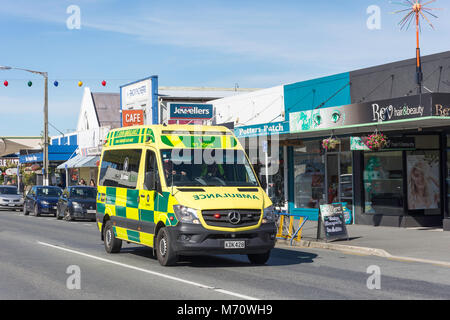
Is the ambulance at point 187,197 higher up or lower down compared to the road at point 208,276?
higher up

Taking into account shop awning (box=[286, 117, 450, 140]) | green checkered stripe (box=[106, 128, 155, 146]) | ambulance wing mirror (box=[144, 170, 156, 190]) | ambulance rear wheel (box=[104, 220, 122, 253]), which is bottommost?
ambulance rear wheel (box=[104, 220, 122, 253])

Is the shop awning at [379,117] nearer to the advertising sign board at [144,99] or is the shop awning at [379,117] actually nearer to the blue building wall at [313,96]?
the blue building wall at [313,96]

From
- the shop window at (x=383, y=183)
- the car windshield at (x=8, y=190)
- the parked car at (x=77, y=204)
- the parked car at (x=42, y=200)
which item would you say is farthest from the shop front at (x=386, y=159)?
the car windshield at (x=8, y=190)

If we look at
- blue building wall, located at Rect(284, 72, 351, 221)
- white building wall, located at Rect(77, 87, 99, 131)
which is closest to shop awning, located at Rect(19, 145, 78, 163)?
white building wall, located at Rect(77, 87, 99, 131)

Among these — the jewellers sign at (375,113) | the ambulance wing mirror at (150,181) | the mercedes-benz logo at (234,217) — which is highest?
the jewellers sign at (375,113)

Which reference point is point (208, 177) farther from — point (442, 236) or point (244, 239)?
point (442, 236)

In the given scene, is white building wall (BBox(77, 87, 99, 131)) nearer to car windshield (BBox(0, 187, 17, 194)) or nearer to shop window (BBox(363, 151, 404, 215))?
car windshield (BBox(0, 187, 17, 194))

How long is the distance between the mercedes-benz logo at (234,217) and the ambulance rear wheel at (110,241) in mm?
3901

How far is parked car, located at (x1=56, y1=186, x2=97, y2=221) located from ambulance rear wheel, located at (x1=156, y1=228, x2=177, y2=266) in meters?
16.6

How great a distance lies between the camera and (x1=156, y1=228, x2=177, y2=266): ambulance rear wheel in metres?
12.4

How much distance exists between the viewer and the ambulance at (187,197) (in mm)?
12141

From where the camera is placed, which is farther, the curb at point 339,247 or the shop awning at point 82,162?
the shop awning at point 82,162

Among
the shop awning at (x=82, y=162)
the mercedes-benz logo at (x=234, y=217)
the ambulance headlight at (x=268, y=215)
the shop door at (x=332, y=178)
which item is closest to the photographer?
the mercedes-benz logo at (x=234, y=217)
